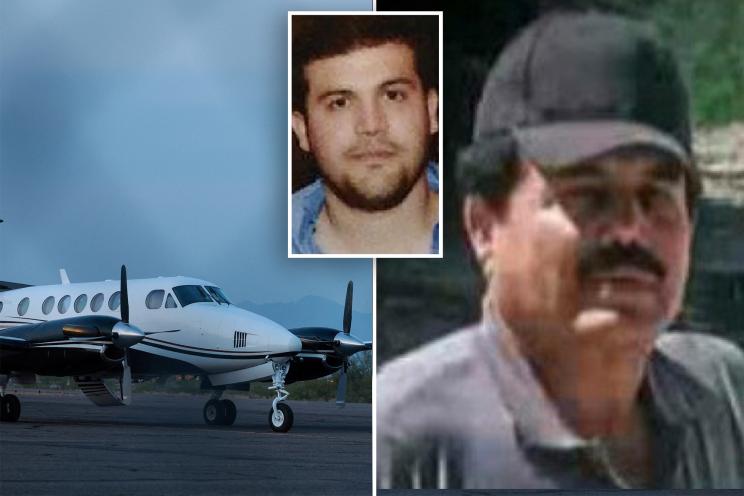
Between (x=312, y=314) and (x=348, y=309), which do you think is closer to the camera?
(x=312, y=314)

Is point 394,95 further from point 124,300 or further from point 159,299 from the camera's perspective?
point 159,299

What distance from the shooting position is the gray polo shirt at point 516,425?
7.28 metres

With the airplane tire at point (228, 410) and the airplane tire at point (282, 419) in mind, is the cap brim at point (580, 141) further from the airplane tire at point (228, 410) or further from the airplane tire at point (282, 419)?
the airplane tire at point (228, 410)

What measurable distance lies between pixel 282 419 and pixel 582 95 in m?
10.2

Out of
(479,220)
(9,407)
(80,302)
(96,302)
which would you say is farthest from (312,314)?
(479,220)

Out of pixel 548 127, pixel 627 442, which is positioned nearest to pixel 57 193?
pixel 548 127

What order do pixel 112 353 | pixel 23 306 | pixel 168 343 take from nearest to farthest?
pixel 112 353 < pixel 168 343 < pixel 23 306

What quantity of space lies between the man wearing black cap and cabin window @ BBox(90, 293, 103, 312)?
12365mm

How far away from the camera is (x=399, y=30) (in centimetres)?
725

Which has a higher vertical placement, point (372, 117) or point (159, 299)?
point (372, 117)

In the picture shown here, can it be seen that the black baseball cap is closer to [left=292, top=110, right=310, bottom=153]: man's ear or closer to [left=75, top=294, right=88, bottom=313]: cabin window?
[left=292, top=110, right=310, bottom=153]: man's ear

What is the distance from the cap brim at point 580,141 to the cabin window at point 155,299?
38.7 feet

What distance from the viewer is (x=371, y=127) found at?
728 cm

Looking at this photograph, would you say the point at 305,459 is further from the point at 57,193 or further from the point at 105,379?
the point at 105,379
